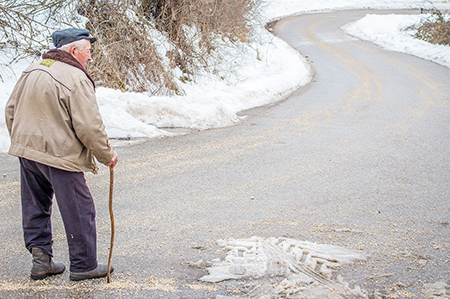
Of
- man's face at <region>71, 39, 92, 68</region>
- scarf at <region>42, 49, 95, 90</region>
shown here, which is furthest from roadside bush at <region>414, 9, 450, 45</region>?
scarf at <region>42, 49, 95, 90</region>

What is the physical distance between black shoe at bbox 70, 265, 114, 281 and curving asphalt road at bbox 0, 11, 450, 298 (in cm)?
5

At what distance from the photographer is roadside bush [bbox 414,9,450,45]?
22.1 metres

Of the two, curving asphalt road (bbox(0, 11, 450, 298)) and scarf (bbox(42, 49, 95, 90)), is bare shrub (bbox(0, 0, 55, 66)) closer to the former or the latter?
curving asphalt road (bbox(0, 11, 450, 298))

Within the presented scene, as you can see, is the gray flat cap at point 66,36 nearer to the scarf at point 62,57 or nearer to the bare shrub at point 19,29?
the scarf at point 62,57

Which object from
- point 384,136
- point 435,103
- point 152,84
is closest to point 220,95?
point 152,84

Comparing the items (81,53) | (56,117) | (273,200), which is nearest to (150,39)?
(273,200)

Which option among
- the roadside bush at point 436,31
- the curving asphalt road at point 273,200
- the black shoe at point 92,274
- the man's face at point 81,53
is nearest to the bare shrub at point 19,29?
the curving asphalt road at point 273,200

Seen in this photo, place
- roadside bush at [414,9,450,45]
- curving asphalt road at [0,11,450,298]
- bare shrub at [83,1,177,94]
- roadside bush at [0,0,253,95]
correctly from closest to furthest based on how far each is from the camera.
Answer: curving asphalt road at [0,11,450,298]
roadside bush at [0,0,253,95]
bare shrub at [83,1,177,94]
roadside bush at [414,9,450,45]

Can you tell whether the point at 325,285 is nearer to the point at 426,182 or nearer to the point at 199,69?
the point at 426,182

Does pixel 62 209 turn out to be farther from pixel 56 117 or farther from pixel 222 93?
pixel 222 93

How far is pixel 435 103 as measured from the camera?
1166 cm

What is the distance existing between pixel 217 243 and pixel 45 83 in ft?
6.60

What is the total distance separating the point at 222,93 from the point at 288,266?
26.2 feet

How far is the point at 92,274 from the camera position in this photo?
3734 millimetres
